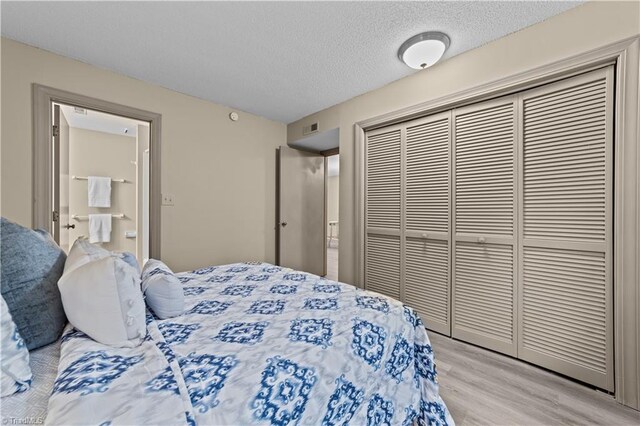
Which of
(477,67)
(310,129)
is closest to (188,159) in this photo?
(310,129)

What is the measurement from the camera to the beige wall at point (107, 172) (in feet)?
13.6

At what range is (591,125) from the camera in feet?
5.74

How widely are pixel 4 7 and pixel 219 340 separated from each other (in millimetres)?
2564

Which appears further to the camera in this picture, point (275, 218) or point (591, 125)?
point (275, 218)

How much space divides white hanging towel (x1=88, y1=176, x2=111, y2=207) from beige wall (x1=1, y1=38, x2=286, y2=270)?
2.26 meters

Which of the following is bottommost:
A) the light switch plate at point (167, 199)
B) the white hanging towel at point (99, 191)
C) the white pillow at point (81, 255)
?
the white pillow at point (81, 255)

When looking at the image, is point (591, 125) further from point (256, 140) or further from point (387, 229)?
point (256, 140)

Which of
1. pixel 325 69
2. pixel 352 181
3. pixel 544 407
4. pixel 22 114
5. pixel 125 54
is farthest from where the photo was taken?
pixel 352 181

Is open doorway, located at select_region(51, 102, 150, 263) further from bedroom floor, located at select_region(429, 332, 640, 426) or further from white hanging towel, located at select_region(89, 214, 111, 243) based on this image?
bedroom floor, located at select_region(429, 332, 640, 426)

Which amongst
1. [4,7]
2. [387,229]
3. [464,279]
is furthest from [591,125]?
[4,7]

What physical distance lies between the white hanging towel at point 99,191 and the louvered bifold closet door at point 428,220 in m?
4.65

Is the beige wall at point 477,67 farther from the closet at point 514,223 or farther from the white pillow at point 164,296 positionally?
the white pillow at point 164,296

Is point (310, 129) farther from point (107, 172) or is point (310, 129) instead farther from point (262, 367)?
point (107, 172)

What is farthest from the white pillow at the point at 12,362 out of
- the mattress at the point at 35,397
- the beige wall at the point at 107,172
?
the beige wall at the point at 107,172
